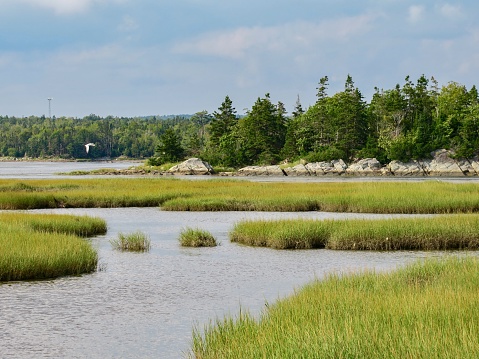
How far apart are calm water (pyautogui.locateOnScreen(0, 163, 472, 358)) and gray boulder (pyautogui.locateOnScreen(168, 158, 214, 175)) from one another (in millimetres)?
87431

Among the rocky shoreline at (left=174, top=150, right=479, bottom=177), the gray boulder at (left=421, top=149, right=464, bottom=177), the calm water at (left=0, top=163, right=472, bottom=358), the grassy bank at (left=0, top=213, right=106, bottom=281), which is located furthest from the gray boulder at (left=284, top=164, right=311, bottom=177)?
the grassy bank at (left=0, top=213, right=106, bottom=281)

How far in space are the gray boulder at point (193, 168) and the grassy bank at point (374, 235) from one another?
88.5 metres

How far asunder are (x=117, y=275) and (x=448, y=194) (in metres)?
28.5

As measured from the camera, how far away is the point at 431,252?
25438 mm

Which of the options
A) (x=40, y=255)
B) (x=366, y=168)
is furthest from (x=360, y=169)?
(x=40, y=255)

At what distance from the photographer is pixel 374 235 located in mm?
26781

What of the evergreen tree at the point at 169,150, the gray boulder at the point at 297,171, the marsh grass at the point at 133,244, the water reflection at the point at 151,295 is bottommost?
the water reflection at the point at 151,295

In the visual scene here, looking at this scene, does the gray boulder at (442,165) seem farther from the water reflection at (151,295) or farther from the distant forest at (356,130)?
the water reflection at (151,295)

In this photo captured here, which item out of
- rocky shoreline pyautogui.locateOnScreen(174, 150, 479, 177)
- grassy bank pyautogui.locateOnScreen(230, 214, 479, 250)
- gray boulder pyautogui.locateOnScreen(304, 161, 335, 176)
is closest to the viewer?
grassy bank pyautogui.locateOnScreen(230, 214, 479, 250)

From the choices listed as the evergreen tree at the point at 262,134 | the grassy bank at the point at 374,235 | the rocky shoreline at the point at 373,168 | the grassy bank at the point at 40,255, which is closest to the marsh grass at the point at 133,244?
the grassy bank at the point at 40,255

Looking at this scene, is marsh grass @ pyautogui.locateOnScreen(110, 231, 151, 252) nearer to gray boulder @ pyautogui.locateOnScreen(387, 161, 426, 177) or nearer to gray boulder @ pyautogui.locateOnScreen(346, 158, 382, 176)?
gray boulder @ pyautogui.locateOnScreen(346, 158, 382, 176)

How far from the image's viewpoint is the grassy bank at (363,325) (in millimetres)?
9922

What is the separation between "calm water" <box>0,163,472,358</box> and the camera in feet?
47.9

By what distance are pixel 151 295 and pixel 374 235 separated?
1079 cm
